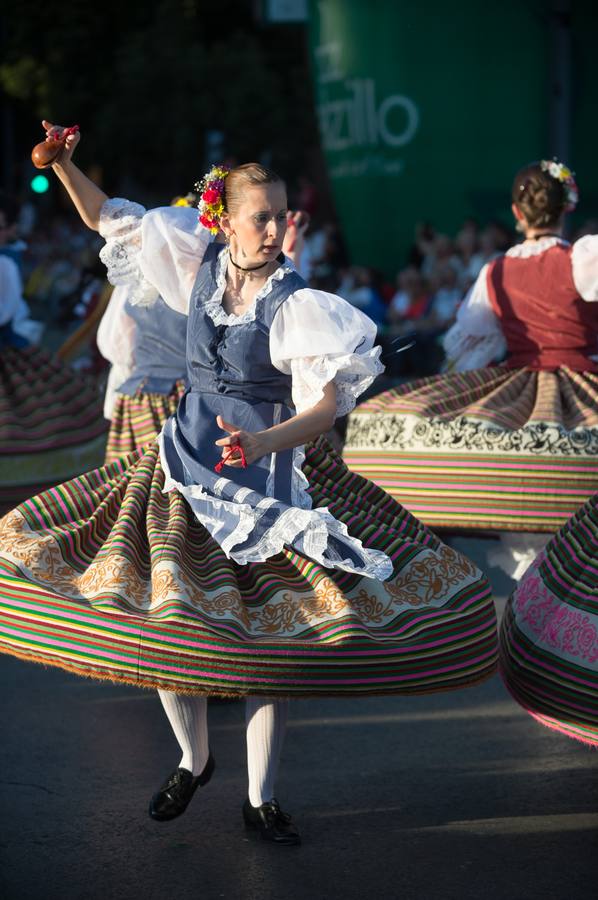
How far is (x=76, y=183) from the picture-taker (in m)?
4.28

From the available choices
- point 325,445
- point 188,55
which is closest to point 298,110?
point 188,55

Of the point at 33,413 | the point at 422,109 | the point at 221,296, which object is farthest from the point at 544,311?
the point at 422,109

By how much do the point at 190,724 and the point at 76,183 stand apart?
63.4 inches

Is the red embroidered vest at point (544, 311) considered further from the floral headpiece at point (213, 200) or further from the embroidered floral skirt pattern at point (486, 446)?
the floral headpiece at point (213, 200)

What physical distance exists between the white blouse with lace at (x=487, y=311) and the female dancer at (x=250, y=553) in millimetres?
1658

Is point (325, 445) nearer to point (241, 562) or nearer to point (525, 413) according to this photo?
point (241, 562)

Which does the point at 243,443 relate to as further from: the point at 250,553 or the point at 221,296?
the point at 221,296

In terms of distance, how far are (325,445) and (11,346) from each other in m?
3.10

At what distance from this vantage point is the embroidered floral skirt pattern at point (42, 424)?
21.3 feet

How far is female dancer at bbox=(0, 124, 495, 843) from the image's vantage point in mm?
3398

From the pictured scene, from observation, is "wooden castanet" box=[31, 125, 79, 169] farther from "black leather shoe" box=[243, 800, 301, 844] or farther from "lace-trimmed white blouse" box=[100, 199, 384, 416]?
"black leather shoe" box=[243, 800, 301, 844]

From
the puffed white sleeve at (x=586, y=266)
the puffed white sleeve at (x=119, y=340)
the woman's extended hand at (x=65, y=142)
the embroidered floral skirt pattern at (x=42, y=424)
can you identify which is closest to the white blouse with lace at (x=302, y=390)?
the woman's extended hand at (x=65, y=142)

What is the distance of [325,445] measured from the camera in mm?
4086

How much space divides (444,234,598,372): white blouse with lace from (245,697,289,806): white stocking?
89.1 inches
